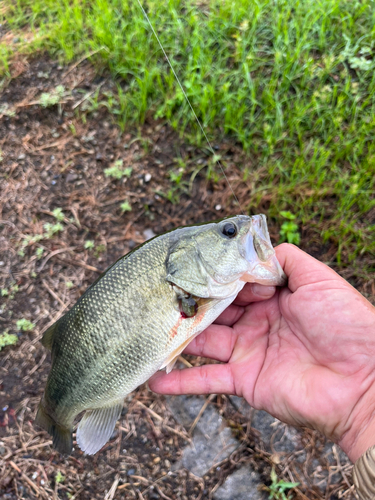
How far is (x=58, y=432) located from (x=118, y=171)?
7.52ft

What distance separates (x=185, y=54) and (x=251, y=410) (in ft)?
11.3

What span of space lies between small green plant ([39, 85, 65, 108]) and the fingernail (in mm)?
2904

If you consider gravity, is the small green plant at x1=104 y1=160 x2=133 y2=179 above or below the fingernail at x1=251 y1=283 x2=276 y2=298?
above

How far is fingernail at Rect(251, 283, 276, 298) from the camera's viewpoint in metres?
2.28

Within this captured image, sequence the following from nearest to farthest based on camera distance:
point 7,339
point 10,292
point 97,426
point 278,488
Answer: point 97,426 < point 278,488 < point 7,339 < point 10,292

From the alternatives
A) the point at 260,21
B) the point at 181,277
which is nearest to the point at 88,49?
the point at 260,21

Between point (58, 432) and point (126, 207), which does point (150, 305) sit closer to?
point (58, 432)

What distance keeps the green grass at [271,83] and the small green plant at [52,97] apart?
1.46 ft

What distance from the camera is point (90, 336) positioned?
2.08 meters

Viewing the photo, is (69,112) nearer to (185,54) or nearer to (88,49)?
(88,49)

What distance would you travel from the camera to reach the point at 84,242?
3.43 metres

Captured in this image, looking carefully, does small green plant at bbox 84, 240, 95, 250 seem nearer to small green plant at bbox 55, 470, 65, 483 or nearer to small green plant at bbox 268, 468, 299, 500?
small green plant at bbox 55, 470, 65, 483


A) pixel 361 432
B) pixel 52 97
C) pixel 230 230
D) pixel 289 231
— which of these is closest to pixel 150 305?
pixel 230 230

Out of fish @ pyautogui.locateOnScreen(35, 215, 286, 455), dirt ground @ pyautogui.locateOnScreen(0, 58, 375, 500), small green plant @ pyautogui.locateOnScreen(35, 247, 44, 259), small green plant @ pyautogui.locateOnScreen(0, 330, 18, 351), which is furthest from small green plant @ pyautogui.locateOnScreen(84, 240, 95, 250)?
fish @ pyautogui.locateOnScreen(35, 215, 286, 455)
